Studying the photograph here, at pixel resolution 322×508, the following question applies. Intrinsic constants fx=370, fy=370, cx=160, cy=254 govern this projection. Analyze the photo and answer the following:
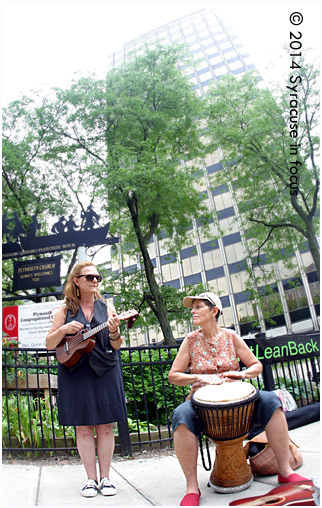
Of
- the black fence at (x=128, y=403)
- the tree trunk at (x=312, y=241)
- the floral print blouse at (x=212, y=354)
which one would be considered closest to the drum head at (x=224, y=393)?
the floral print blouse at (x=212, y=354)

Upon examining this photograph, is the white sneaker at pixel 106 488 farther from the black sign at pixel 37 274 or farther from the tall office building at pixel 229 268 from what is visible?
the tall office building at pixel 229 268

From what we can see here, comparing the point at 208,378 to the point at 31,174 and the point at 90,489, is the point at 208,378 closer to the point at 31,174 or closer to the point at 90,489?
the point at 90,489

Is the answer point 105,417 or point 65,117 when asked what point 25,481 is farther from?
point 65,117

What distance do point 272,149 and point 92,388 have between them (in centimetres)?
1396

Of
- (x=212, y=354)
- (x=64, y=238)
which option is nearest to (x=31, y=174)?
(x=64, y=238)

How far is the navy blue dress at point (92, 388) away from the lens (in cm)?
324

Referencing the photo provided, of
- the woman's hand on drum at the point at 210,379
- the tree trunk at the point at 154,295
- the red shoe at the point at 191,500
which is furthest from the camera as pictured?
the tree trunk at the point at 154,295

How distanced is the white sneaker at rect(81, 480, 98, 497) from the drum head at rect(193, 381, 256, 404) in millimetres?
1191

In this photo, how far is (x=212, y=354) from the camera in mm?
3207

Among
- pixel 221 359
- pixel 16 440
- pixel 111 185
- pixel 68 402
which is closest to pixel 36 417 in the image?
pixel 16 440

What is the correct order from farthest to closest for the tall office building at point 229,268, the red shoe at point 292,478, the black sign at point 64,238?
1. the tall office building at point 229,268
2. the black sign at point 64,238
3. the red shoe at point 292,478

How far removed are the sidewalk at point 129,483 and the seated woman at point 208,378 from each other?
27 cm

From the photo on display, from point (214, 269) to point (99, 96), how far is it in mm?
27148

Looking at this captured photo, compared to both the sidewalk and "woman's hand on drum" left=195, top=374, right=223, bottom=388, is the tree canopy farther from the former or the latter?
"woman's hand on drum" left=195, top=374, right=223, bottom=388
